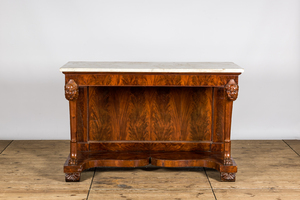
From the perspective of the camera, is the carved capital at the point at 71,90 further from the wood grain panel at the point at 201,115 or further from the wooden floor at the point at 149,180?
the wood grain panel at the point at 201,115

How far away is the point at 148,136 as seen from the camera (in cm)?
A: 417

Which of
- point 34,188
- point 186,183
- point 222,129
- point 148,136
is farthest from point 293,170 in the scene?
point 34,188

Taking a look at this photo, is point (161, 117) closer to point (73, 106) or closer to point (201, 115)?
point (201, 115)

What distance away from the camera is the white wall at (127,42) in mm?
4934

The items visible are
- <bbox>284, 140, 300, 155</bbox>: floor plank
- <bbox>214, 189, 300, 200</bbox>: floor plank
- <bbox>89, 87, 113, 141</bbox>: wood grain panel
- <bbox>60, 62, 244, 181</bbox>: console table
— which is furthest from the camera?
<bbox>284, 140, 300, 155</bbox>: floor plank

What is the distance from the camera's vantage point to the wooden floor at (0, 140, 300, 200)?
350 cm

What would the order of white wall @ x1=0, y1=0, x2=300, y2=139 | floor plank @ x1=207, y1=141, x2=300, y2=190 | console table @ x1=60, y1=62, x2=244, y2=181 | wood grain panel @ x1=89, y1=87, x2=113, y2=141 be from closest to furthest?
floor plank @ x1=207, y1=141, x2=300, y2=190 → console table @ x1=60, y1=62, x2=244, y2=181 → wood grain panel @ x1=89, y1=87, x2=113, y2=141 → white wall @ x1=0, y1=0, x2=300, y2=139

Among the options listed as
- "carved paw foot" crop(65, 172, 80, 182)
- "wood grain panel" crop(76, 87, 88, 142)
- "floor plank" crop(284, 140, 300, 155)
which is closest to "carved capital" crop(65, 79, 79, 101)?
"wood grain panel" crop(76, 87, 88, 142)

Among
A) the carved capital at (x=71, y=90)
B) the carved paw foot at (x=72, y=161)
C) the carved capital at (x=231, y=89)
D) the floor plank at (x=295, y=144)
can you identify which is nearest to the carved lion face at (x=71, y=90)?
the carved capital at (x=71, y=90)

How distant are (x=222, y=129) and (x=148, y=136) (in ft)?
2.39

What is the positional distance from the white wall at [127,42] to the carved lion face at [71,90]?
1.44 m

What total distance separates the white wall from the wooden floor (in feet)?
2.64

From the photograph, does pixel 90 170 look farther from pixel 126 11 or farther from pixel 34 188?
pixel 126 11

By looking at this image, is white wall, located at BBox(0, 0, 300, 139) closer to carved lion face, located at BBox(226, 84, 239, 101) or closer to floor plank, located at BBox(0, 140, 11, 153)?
floor plank, located at BBox(0, 140, 11, 153)
